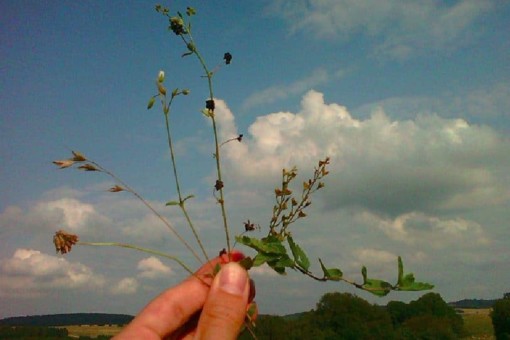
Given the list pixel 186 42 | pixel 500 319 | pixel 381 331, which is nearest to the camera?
pixel 186 42

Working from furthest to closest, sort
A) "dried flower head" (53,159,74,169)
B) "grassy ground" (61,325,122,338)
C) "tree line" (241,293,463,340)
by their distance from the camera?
"grassy ground" (61,325,122,338) < "tree line" (241,293,463,340) < "dried flower head" (53,159,74,169)

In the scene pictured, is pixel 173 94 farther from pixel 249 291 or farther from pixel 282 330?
pixel 282 330

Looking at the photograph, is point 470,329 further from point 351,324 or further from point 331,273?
point 331,273

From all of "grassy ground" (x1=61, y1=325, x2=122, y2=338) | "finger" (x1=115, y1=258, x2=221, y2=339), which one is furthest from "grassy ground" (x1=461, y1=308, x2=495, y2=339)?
"finger" (x1=115, y1=258, x2=221, y2=339)

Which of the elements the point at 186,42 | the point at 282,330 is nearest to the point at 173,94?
the point at 186,42

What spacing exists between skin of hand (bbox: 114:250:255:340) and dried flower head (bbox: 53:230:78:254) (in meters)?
1.01

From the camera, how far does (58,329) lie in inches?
6191

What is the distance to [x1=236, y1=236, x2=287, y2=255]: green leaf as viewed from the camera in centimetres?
365

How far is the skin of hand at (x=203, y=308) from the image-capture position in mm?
3949

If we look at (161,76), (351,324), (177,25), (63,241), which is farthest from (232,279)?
(351,324)

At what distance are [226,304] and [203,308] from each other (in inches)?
14.6

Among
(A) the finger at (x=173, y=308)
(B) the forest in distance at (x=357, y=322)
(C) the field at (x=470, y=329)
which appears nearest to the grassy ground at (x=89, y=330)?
(C) the field at (x=470, y=329)

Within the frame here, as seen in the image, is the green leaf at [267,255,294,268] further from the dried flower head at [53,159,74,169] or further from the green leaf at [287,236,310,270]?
the dried flower head at [53,159,74,169]

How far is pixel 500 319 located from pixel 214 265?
95964mm
